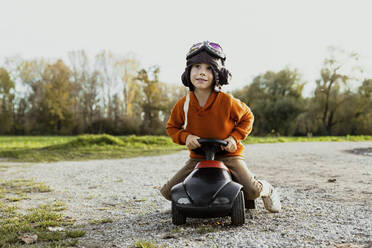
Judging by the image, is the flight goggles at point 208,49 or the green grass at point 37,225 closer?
the green grass at point 37,225

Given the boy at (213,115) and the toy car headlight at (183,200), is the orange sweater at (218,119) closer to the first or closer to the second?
the boy at (213,115)

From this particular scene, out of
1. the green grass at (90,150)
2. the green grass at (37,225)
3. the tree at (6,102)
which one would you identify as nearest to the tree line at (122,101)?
the tree at (6,102)

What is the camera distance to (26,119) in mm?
38594

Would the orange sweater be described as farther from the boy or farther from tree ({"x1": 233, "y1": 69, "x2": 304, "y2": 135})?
tree ({"x1": 233, "y1": 69, "x2": 304, "y2": 135})

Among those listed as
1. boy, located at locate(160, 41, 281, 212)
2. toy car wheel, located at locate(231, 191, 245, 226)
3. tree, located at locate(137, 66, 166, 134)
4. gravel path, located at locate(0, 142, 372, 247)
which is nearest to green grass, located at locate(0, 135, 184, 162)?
A: gravel path, located at locate(0, 142, 372, 247)

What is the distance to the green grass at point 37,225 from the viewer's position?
3076mm

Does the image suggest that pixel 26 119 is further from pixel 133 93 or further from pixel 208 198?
pixel 208 198

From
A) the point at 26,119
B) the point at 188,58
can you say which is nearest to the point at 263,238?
the point at 188,58

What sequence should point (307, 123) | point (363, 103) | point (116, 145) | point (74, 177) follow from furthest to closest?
point (307, 123)
point (363, 103)
point (116, 145)
point (74, 177)

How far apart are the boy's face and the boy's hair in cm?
6

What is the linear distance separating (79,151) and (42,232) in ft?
38.6

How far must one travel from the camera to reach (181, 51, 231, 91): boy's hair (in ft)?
12.3

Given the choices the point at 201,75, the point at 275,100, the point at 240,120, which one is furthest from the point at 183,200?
A: the point at 275,100

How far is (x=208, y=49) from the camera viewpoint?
3736 millimetres
